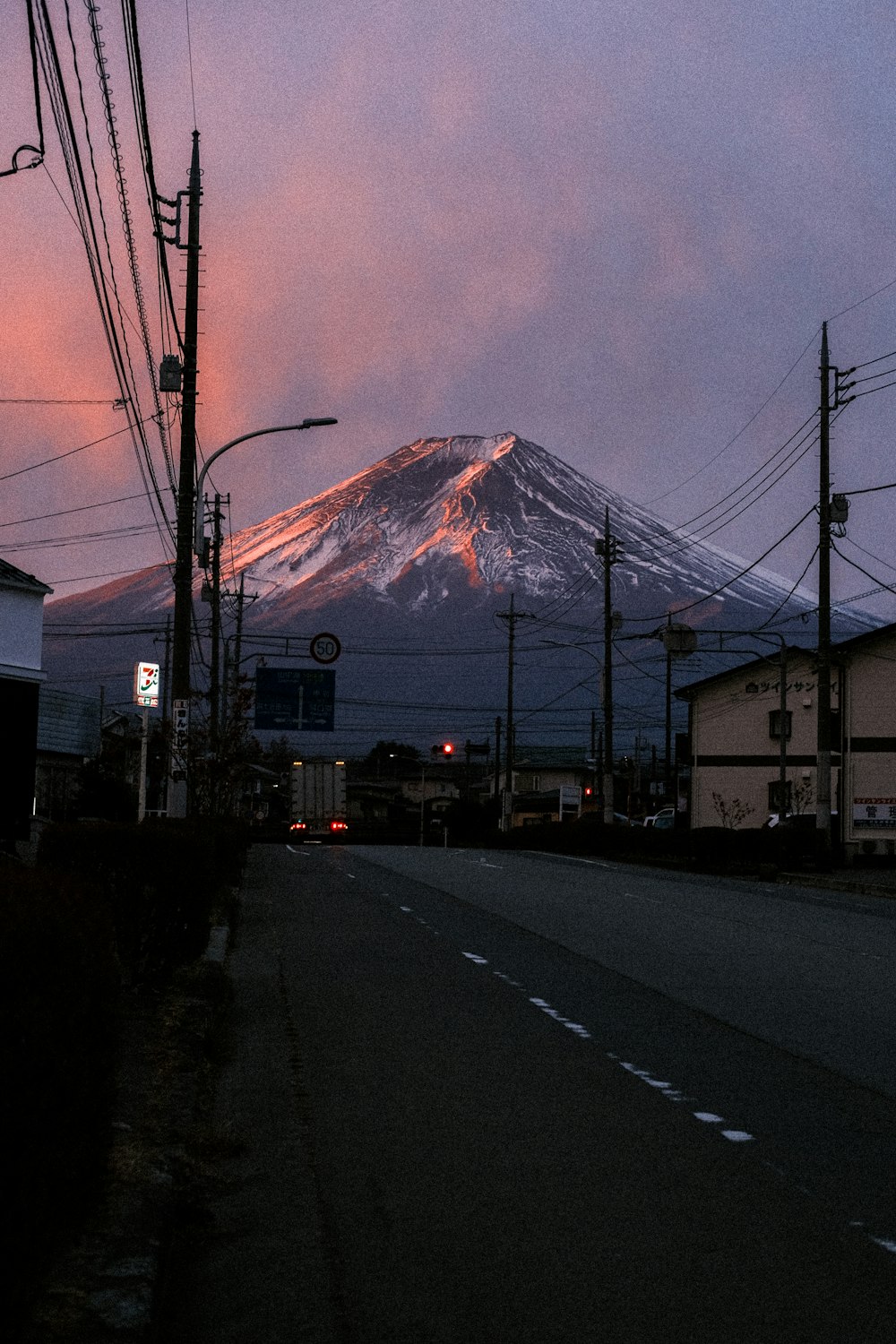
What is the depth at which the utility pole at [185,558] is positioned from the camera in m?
23.2

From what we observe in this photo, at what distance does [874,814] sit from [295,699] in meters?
20.9

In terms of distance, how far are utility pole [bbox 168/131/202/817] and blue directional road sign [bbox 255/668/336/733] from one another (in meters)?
30.1

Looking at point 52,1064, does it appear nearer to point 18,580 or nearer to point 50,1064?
point 50,1064

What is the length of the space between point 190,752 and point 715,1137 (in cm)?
1929

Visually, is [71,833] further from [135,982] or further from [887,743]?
[887,743]

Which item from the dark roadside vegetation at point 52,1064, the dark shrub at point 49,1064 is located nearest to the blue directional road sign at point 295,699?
the dark roadside vegetation at point 52,1064

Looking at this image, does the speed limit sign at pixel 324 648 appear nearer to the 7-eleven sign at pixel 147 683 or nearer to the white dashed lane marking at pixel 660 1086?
the 7-eleven sign at pixel 147 683

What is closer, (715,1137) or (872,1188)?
(872,1188)

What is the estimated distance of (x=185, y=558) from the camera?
22.9 m

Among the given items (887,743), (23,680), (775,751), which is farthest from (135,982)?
(775,751)

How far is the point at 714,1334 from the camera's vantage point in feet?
14.8

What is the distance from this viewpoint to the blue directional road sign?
2191 inches

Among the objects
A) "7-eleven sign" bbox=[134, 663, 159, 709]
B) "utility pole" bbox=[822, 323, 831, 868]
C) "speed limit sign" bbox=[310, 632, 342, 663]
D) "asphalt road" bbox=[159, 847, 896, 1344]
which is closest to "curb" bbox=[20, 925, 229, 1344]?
"asphalt road" bbox=[159, 847, 896, 1344]

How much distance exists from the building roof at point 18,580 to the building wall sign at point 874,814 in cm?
2843
